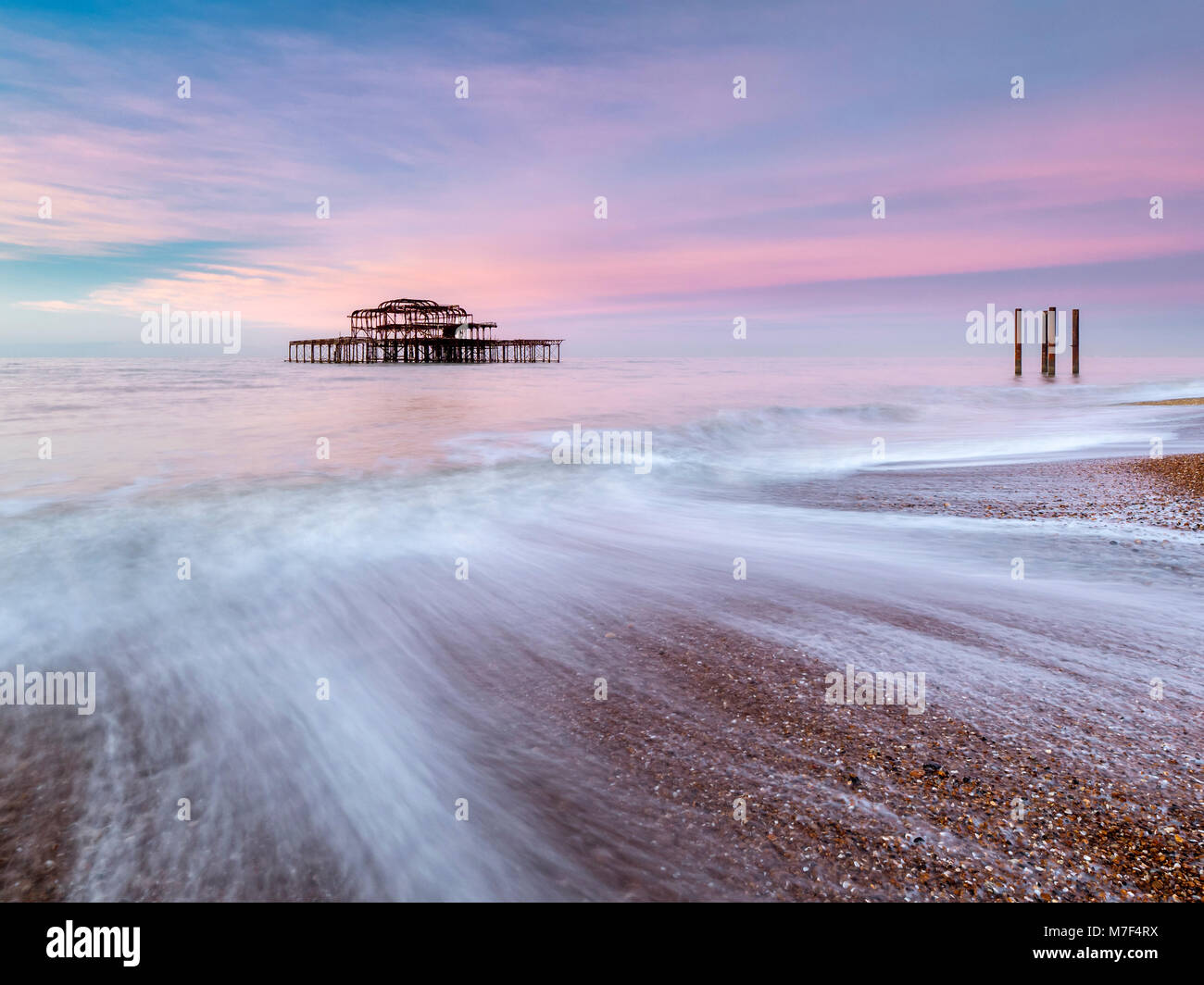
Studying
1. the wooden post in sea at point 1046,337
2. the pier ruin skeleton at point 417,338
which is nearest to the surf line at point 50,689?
the wooden post in sea at point 1046,337

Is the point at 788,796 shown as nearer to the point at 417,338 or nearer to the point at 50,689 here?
the point at 50,689

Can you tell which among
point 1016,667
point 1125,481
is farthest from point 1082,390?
point 1016,667

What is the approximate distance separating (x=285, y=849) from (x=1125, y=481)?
1023cm

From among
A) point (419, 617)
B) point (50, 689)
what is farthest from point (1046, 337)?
point (50, 689)

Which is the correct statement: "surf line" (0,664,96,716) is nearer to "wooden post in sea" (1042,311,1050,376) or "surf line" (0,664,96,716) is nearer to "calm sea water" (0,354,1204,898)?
"calm sea water" (0,354,1204,898)

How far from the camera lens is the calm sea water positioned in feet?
8.75

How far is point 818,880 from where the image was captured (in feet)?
7.32

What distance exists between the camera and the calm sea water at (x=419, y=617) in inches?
105

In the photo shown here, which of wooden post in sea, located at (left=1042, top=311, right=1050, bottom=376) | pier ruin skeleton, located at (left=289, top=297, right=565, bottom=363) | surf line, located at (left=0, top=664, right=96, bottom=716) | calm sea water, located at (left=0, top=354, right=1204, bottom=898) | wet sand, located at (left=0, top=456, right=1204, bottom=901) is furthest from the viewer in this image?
pier ruin skeleton, located at (left=289, top=297, right=565, bottom=363)

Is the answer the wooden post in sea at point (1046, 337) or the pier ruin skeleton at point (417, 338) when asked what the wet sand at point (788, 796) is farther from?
the pier ruin skeleton at point (417, 338)

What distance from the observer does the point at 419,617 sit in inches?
195

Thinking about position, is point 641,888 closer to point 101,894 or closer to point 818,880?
point 818,880

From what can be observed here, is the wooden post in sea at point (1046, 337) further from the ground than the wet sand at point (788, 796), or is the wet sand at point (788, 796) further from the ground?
the wooden post in sea at point (1046, 337)

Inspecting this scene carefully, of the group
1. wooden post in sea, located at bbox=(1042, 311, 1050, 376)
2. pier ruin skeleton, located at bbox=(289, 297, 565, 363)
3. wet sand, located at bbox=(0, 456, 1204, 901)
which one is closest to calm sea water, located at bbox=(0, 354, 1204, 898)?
wet sand, located at bbox=(0, 456, 1204, 901)
